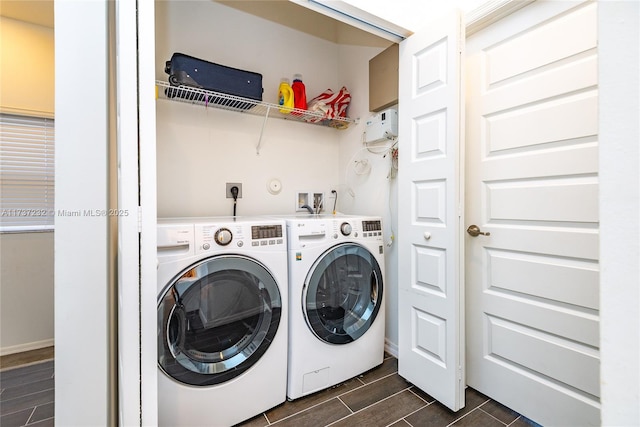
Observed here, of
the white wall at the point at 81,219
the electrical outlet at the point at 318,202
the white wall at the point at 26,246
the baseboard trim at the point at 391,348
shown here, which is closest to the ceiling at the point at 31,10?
the white wall at the point at 26,246

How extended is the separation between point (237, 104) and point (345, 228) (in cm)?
116

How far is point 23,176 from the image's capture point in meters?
1.13

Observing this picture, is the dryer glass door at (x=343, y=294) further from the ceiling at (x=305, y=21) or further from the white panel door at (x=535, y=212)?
the ceiling at (x=305, y=21)

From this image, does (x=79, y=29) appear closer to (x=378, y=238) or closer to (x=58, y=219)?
(x=58, y=219)

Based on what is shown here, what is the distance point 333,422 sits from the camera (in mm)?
1338

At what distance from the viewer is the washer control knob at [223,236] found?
1251 millimetres

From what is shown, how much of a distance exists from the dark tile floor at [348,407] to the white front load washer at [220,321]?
0.55ft

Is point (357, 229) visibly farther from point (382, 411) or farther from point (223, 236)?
point (382, 411)

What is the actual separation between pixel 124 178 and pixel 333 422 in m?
1.45

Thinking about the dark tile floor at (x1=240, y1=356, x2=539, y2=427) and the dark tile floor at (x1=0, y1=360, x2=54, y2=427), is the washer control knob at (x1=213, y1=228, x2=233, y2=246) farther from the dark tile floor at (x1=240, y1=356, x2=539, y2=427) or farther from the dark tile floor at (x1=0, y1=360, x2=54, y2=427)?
the dark tile floor at (x1=240, y1=356, x2=539, y2=427)

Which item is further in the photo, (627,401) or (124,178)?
(124,178)

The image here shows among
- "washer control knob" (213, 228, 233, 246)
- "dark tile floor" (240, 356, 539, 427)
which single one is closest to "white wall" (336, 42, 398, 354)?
"dark tile floor" (240, 356, 539, 427)

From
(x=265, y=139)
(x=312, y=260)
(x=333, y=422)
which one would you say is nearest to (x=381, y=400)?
(x=333, y=422)

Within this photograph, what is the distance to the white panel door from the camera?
1141mm
